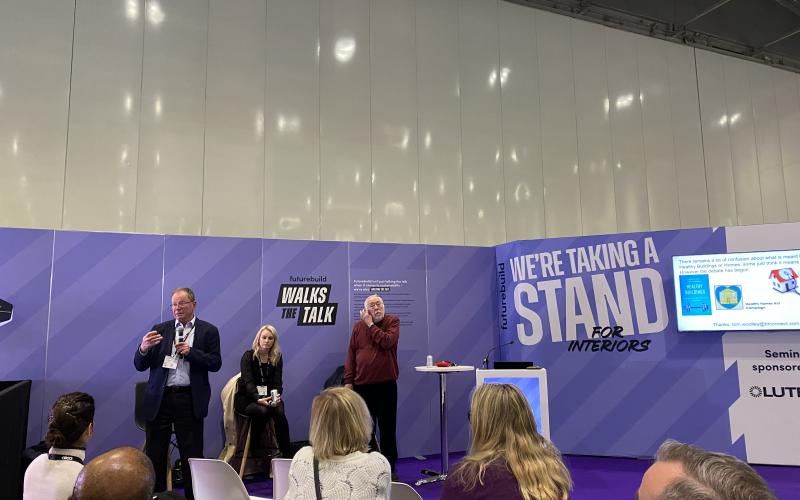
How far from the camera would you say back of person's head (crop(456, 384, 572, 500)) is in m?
1.75

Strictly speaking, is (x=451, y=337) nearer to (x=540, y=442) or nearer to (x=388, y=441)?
(x=388, y=441)

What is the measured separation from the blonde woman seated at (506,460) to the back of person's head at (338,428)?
363mm

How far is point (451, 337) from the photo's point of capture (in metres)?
6.34

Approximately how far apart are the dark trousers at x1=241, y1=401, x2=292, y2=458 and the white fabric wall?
7.82ft

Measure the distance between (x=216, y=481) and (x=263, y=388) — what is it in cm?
267

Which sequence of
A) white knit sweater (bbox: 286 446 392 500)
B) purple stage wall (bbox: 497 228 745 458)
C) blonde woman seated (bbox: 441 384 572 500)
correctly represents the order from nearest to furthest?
blonde woman seated (bbox: 441 384 572 500) < white knit sweater (bbox: 286 446 392 500) < purple stage wall (bbox: 497 228 745 458)

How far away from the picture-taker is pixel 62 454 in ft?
6.60

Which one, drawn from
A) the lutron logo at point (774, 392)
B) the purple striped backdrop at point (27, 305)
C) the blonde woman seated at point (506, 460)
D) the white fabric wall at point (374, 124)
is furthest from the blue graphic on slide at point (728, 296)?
the purple striped backdrop at point (27, 305)

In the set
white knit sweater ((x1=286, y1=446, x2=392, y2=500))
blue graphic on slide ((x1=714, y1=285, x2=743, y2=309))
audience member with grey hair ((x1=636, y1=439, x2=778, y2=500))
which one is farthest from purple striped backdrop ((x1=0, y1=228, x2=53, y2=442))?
blue graphic on slide ((x1=714, y1=285, x2=743, y2=309))

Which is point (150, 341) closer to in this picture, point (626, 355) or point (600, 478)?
point (600, 478)

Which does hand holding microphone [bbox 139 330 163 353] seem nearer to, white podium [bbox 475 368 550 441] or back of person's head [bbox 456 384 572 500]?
back of person's head [bbox 456 384 572 500]

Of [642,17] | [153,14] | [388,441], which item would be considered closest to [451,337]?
[388,441]

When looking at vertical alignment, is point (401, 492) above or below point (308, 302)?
below

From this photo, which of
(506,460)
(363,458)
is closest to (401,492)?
(363,458)
